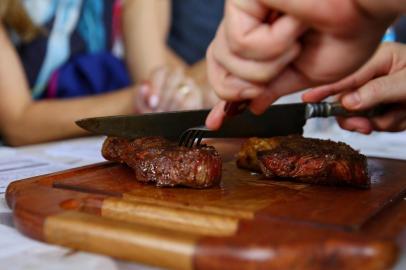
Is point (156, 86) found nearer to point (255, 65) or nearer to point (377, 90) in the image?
point (377, 90)

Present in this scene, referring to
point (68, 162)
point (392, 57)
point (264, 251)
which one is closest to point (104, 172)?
point (68, 162)

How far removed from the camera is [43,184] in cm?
90

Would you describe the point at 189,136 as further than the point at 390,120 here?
No

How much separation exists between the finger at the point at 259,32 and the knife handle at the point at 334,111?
0.49 meters

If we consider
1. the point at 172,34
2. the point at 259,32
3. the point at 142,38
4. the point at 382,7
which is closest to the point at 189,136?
the point at 259,32

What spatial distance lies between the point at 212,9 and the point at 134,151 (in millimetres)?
2099

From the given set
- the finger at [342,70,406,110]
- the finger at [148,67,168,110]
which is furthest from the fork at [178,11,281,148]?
the finger at [148,67,168,110]

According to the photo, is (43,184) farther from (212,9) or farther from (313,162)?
(212,9)

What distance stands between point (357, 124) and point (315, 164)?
33 centimetres

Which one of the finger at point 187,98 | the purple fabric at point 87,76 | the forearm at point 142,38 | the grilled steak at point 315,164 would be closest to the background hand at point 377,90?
the grilled steak at point 315,164

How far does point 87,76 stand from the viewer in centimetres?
221

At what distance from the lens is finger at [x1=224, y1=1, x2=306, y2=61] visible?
2.09ft

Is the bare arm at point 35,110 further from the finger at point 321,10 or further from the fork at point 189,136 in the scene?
the finger at point 321,10

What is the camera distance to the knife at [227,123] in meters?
1.05
